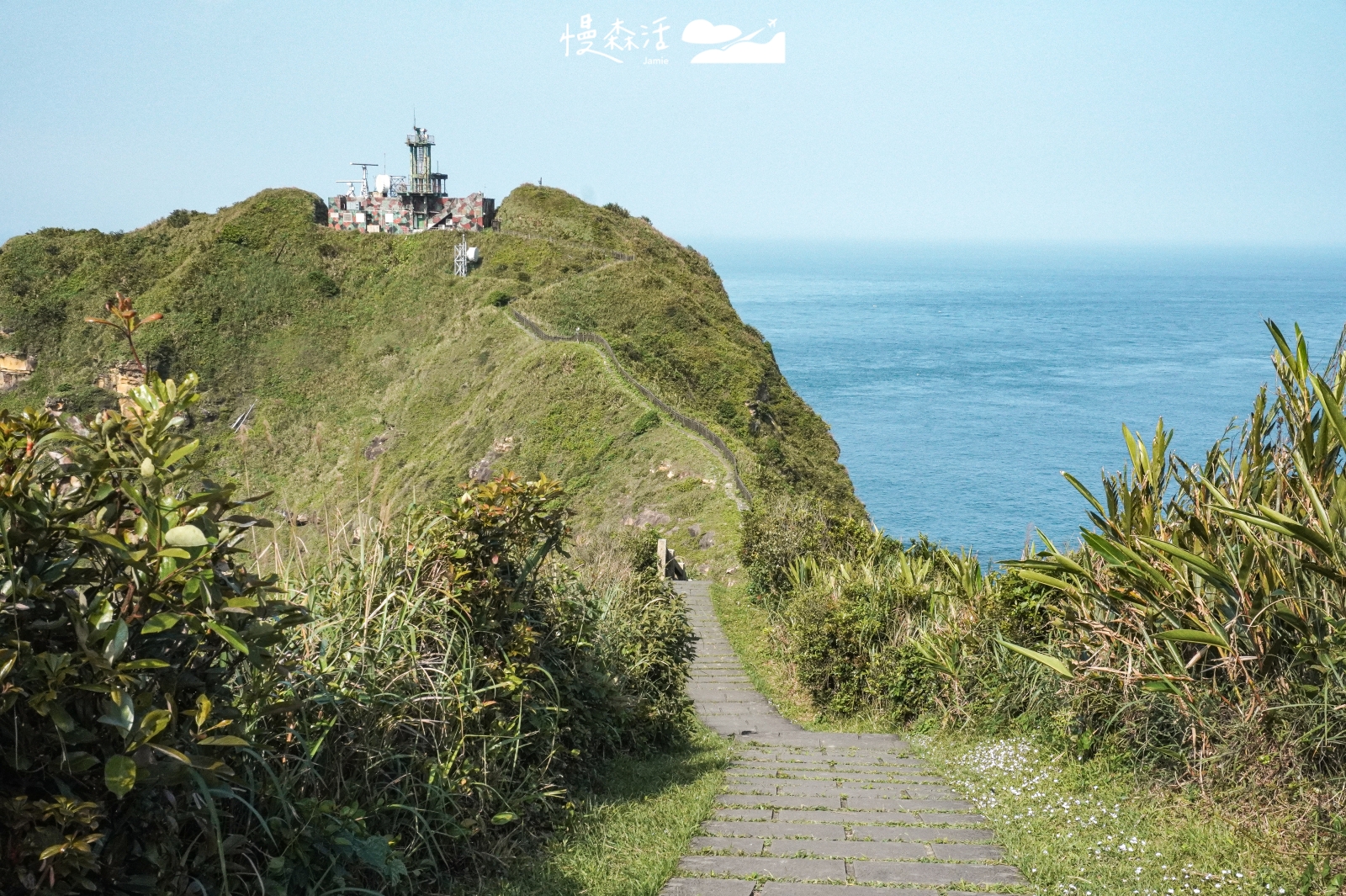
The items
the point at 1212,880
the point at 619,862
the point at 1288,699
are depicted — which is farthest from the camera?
the point at 1288,699

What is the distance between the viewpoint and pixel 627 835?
16.4 feet

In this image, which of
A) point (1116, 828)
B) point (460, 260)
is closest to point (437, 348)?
point (460, 260)

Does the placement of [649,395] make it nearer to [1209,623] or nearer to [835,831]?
[1209,623]

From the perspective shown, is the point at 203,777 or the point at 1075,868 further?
the point at 1075,868

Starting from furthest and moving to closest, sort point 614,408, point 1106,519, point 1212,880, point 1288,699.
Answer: point 614,408 < point 1106,519 < point 1288,699 < point 1212,880

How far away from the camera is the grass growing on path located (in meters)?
4.31

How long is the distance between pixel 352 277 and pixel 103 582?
211 ft

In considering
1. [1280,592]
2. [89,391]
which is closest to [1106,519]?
[1280,592]

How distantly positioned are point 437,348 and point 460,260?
10040 mm

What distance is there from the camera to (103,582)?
2.94m

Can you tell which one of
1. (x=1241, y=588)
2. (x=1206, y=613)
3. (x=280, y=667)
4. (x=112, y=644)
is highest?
(x=112, y=644)

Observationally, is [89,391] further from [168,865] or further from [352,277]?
[168,865]

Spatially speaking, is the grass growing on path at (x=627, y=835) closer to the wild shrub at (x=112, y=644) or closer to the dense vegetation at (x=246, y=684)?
the dense vegetation at (x=246, y=684)

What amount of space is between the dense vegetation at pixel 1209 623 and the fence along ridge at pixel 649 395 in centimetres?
1930
